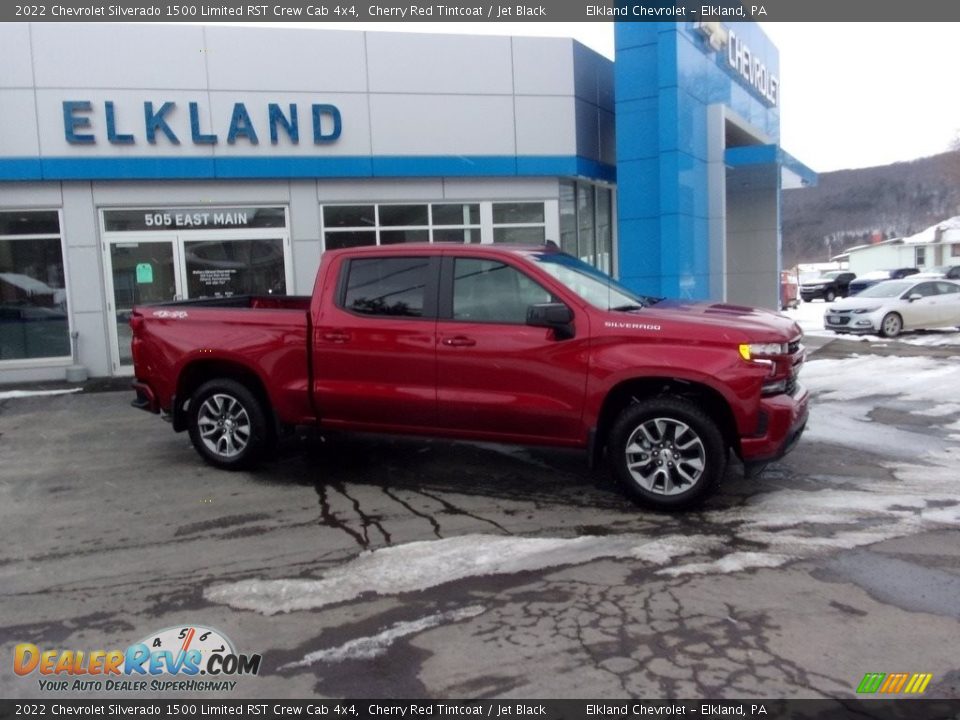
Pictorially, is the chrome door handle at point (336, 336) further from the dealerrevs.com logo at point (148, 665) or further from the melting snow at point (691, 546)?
the dealerrevs.com logo at point (148, 665)

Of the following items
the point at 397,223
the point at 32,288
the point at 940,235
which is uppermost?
the point at 940,235

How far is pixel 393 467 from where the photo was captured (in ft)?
25.1

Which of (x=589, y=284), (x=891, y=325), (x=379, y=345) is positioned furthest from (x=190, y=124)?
(x=891, y=325)

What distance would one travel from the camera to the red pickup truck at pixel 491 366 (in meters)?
5.95

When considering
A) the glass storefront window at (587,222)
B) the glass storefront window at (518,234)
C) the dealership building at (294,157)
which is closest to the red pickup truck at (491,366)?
the dealership building at (294,157)

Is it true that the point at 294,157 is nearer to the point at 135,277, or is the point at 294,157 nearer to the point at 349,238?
the point at 349,238

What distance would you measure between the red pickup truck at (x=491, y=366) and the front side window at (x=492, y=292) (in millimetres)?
11

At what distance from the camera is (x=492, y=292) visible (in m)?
6.61

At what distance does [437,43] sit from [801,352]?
989cm

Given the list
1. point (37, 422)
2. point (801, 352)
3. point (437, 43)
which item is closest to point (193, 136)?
point (437, 43)

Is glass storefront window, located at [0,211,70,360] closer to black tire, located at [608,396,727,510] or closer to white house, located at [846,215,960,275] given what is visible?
black tire, located at [608,396,727,510]

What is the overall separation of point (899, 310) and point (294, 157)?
13.8 meters

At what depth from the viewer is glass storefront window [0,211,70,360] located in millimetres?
13234

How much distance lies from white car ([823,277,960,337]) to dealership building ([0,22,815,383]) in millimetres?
5780
